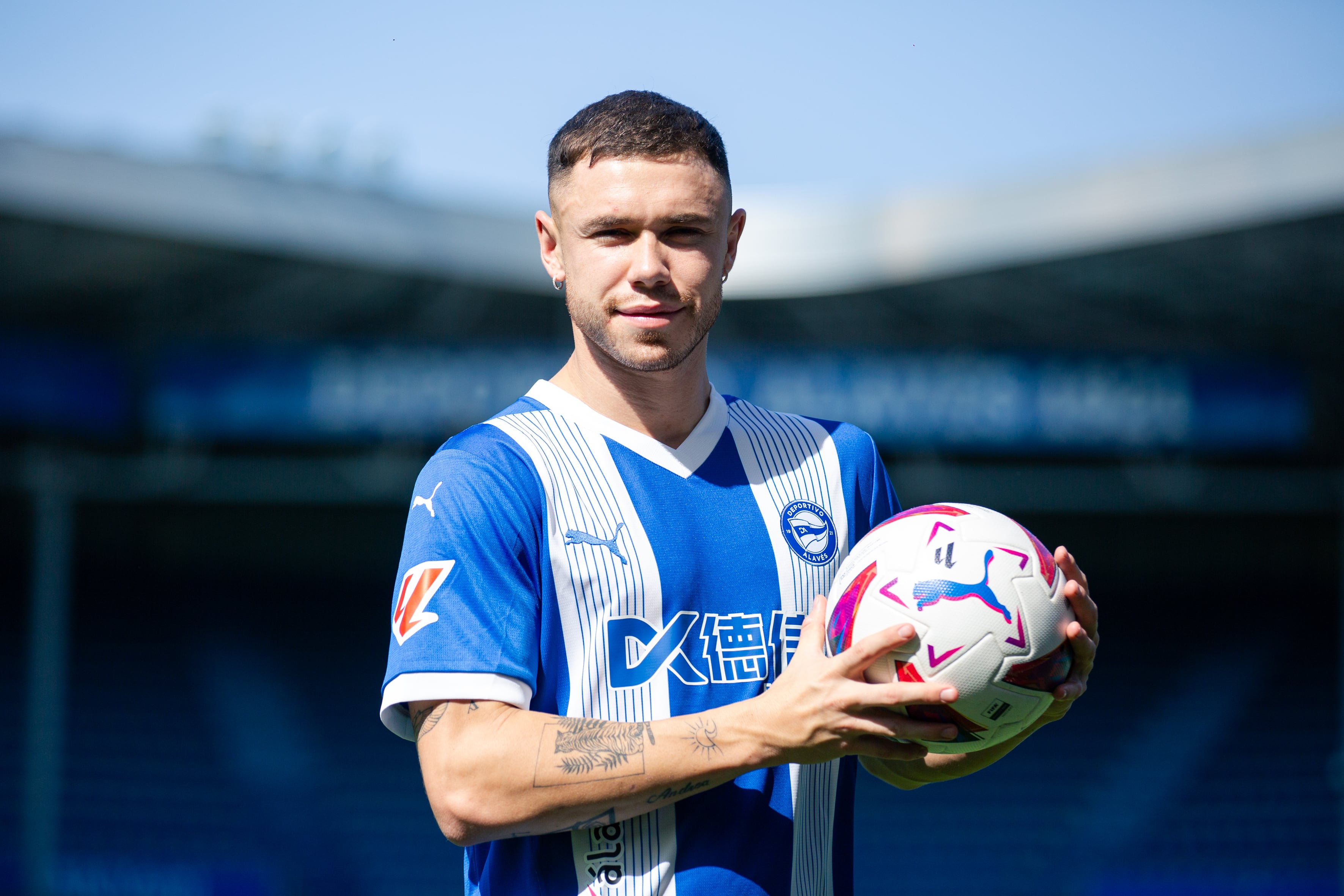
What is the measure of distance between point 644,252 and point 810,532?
0.53 meters

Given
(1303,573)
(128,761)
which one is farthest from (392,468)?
(1303,573)

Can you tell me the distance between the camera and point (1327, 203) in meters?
8.07

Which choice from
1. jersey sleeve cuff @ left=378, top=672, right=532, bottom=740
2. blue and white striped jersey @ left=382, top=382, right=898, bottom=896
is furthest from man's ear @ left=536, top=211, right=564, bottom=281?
jersey sleeve cuff @ left=378, top=672, right=532, bottom=740

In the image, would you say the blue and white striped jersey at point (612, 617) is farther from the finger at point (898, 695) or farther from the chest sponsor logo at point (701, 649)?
the finger at point (898, 695)

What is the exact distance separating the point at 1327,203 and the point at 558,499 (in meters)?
8.33

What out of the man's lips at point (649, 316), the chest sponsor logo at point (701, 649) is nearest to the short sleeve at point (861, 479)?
the chest sponsor logo at point (701, 649)

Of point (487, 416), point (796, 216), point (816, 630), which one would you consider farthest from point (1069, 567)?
point (487, 416)

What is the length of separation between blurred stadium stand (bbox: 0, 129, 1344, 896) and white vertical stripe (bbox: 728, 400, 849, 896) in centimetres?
754

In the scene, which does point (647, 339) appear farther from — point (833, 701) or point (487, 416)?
point (487, 416)

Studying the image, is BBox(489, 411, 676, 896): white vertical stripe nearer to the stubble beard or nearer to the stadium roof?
the stubble beard

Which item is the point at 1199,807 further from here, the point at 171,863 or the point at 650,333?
the point at 650,333

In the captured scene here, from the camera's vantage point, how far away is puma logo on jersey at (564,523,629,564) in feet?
5.29

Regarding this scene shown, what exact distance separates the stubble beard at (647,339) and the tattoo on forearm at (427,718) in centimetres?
57

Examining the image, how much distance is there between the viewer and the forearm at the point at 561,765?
4.65ft
